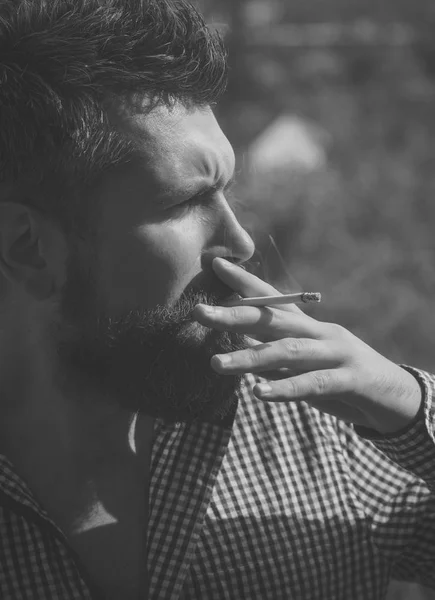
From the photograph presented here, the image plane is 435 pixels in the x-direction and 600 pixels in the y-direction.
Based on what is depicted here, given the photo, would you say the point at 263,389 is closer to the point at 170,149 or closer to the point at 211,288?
the point at 211,288

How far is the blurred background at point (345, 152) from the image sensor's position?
19.5ft

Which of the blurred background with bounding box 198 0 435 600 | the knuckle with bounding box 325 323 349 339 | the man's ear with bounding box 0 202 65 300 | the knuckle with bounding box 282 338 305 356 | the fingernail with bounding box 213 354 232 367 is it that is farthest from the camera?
the blurred background with bounding box 198 0 435 600

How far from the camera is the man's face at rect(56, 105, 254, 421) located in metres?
2.02

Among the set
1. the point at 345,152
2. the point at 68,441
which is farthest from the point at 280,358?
the point at 345,152

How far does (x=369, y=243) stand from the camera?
702 centimetres

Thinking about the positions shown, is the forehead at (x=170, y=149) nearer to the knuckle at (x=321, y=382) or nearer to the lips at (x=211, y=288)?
the lips at (x=211, y=288)

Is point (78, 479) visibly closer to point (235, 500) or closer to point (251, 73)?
point (235, 500)

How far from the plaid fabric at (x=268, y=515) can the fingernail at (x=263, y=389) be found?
452 millimetres

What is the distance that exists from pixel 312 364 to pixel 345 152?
7.58 m

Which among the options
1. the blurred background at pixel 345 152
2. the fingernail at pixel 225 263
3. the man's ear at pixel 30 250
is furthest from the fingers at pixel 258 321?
the blurred background at pixel 345 152

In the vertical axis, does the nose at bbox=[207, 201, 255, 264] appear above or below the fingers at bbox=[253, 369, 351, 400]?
above

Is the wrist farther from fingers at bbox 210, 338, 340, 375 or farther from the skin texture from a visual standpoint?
the skin texture

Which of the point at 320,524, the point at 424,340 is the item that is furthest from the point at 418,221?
the point at 320,524

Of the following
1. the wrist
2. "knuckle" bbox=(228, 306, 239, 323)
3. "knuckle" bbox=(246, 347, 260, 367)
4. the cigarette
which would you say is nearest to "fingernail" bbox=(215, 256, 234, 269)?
the cigarette
